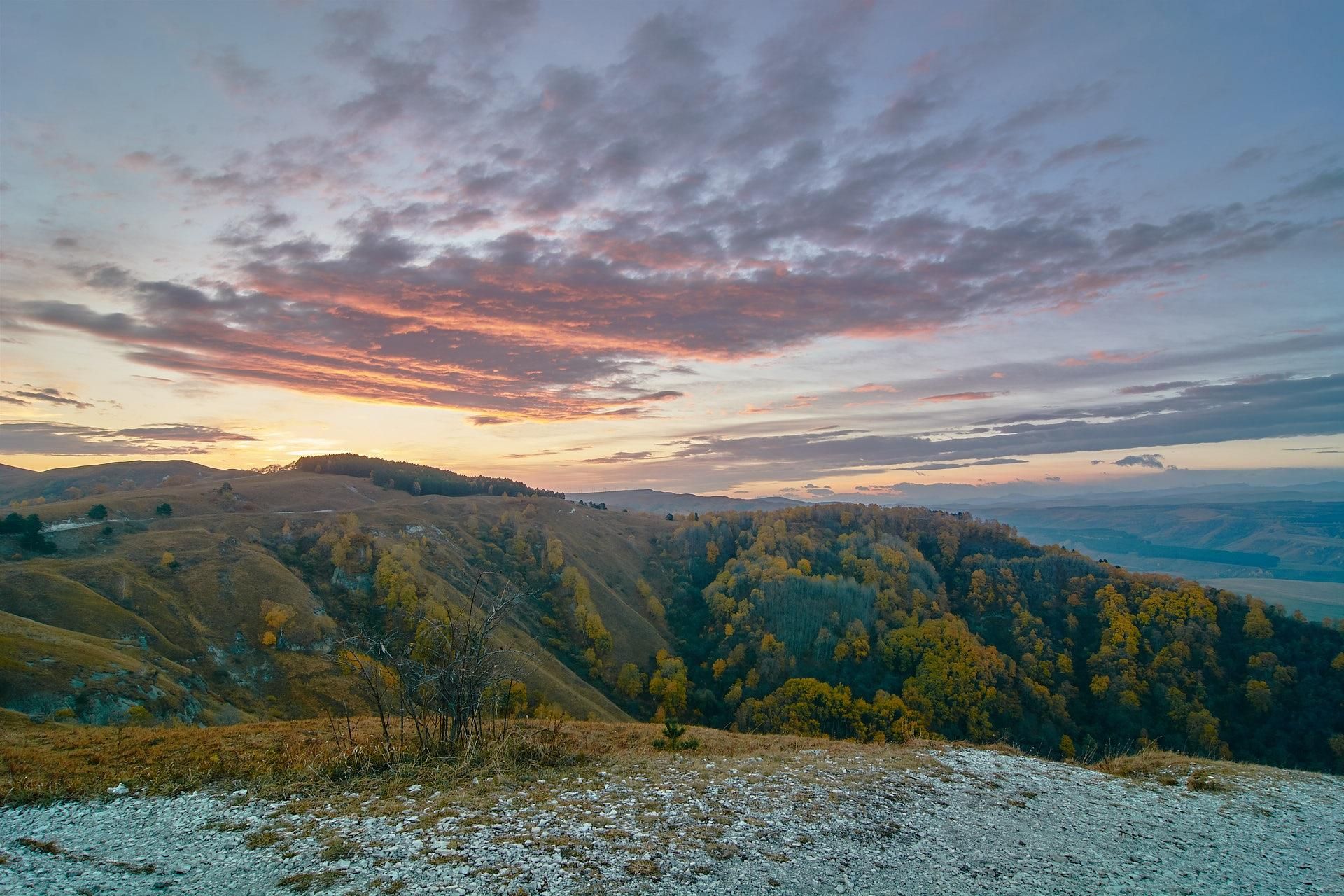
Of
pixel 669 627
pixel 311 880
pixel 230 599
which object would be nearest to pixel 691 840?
pixel 311 880

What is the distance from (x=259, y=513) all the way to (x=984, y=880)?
12657 cm

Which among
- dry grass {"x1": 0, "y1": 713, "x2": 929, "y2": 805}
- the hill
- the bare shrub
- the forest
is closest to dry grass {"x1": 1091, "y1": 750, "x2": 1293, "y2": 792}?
dry grass {"x1": 0, "y1": 713, "x2": 929, "y2": 805}

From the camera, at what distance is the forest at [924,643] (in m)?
87.5

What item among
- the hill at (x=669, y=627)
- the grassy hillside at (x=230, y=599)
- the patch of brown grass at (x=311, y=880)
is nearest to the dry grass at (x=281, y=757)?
the grassy hillside at (x=230, y=599)

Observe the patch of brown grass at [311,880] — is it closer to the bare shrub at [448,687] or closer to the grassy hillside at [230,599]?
the bare shrub at [448,687]

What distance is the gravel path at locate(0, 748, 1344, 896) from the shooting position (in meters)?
9.43

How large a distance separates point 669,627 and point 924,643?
53.3 metres

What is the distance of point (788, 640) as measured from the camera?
117 m

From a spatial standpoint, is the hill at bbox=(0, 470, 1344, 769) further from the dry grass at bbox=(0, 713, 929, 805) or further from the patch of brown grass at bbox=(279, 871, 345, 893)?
the patch of brown grass at bbox=(279, 871, 345, 893)

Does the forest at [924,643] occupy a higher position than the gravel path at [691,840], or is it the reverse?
the gravel path at [691,840]

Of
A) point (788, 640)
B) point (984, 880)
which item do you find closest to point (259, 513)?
point (788, 640)

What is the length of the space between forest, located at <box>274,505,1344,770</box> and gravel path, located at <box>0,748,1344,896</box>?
201ft

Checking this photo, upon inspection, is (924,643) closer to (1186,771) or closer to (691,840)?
(1186,771)

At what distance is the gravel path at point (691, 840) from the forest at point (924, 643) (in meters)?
61.3
